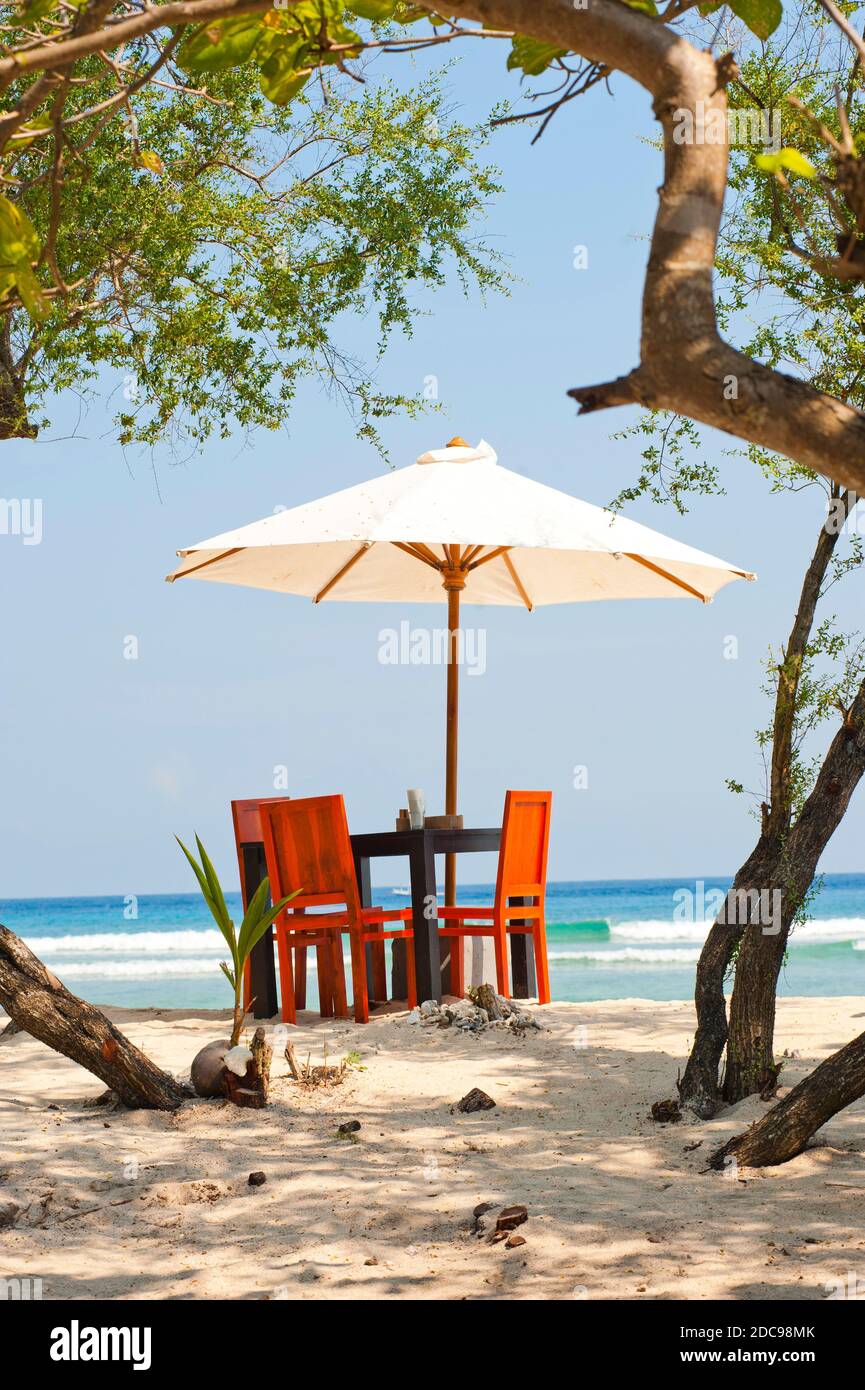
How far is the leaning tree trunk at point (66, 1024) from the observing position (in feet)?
13.5

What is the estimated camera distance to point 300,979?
6816 millimetres

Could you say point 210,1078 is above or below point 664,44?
below

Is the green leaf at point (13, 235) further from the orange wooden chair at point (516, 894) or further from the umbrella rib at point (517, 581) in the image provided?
the umbrella rib at point (517, 581)

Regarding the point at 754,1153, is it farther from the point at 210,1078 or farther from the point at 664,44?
the point at 664,44

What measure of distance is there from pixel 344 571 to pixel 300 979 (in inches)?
97.9

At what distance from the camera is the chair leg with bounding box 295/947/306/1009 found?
6.67 m

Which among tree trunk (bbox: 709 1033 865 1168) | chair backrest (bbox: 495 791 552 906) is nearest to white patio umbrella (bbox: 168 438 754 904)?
chair backrest (bbox: 495 791 552 906)

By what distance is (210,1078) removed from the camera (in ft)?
15.1

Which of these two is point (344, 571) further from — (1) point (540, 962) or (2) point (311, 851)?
(1) point (540, 962)

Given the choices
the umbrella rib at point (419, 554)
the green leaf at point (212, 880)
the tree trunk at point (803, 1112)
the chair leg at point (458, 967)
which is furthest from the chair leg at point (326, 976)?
the tree trunk at point (803, 1112)

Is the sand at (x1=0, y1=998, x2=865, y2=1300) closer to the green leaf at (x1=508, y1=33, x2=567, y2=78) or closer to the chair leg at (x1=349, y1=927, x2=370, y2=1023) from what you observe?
the chair leg at (x1=349, y1=927, x2=370, y2=1023)
